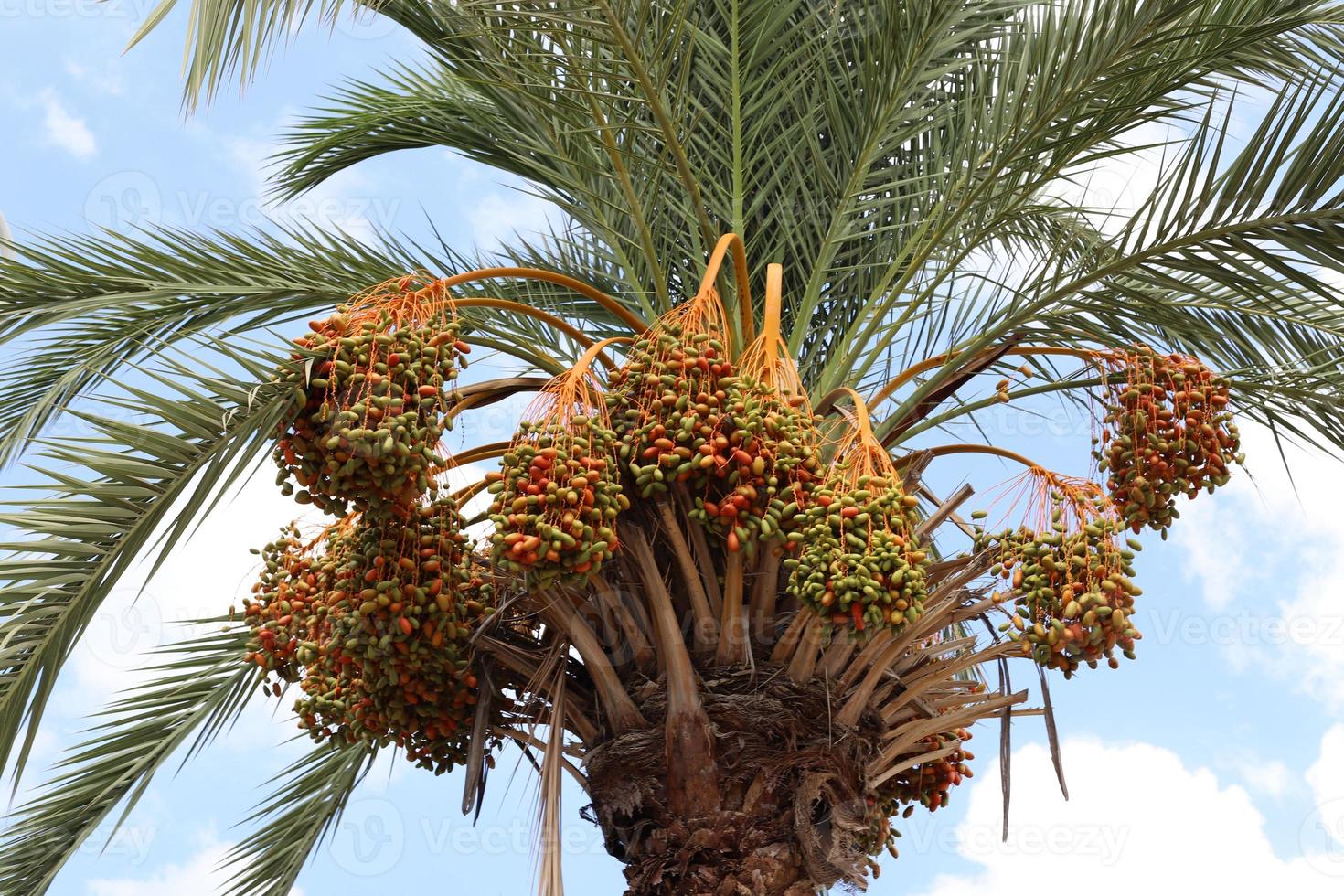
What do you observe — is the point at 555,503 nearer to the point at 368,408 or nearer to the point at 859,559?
the point at 368,408

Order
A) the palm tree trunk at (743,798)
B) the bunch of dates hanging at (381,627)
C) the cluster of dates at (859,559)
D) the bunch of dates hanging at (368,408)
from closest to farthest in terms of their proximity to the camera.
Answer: the bunch of dates hanging at (368,408) → the cluster of dates at (859,559) → the bunch of dates hanging at (381,627) → the palm tree trunk at (743,798)

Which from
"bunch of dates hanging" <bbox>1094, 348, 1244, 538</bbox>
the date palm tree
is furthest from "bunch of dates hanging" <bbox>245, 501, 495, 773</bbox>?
"bunch of dates hanging" <bbox>1094, 348, 1244, 538</bbox>

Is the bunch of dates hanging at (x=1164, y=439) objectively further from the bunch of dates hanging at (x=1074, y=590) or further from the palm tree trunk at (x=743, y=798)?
the palm tree trunk at (x=743, y=798)

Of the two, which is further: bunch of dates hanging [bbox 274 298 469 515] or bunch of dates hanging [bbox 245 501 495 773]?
bunch of dates hanging [bbox 245 501 495 773]

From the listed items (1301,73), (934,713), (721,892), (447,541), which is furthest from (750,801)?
(1301,73)

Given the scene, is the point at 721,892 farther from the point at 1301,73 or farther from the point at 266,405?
the point at 1301,73

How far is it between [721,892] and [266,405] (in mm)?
1996

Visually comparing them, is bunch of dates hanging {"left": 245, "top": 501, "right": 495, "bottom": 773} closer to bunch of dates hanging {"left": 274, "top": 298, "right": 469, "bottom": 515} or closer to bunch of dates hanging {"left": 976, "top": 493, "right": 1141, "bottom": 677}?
bunch of dates hanging {"left": 274, "top": 298, "right": 469, "bottom": 515}

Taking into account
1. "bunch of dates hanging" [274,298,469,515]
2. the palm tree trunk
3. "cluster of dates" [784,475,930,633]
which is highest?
"bunch of dates hanging" [274,298,469,515]

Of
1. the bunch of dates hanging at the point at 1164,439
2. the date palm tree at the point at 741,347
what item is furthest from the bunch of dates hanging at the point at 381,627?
the bunch of dates hanging at the point at 1164,439

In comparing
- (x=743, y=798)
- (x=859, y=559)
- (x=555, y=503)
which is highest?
(x=555, y=503)

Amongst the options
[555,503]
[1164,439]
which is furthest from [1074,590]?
[555,503]

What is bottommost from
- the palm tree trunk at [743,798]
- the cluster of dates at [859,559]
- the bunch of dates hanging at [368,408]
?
the palm tree trunk at [743,798]

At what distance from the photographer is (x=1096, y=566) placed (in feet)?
14.7
